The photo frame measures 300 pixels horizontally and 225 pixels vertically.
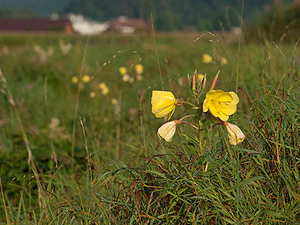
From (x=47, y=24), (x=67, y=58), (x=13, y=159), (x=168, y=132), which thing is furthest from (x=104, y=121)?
(x=47, y=24)

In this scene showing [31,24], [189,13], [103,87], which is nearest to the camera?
[103,87]

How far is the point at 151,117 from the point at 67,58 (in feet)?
14.2

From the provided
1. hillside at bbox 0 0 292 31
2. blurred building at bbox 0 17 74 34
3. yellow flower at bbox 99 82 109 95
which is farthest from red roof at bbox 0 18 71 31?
yellow flower at bbox 99 82 109 95

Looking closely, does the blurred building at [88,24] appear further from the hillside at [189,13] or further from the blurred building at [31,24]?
the blurred building at [31,24]

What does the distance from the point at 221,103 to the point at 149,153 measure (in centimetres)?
83

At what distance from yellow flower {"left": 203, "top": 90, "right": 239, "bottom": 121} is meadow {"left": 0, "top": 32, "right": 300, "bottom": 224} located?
97 mm

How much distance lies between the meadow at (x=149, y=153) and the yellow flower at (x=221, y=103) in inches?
3.8

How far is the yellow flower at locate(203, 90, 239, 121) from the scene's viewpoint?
3.81 feet

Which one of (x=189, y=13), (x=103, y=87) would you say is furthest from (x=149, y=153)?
(x=189, y=13)

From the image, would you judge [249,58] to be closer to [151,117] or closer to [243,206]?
[151,117]

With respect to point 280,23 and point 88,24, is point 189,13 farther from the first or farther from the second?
point 88,24

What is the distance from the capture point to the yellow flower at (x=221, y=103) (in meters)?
1.16

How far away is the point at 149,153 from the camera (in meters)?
1.92

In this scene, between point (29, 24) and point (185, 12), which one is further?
point (29, 24)
